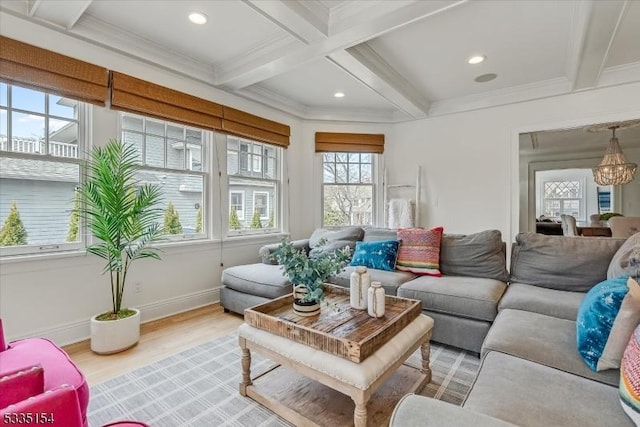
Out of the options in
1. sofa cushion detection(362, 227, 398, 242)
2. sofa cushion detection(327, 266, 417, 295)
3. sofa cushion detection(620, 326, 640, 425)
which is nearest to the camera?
sofa cushion detection(620, 326, 640, 425)

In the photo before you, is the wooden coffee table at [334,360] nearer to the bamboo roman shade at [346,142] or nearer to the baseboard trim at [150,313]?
the baseboard trim at [150,313]

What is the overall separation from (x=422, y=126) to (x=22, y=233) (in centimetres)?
473

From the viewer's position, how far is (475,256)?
2824 millimetres

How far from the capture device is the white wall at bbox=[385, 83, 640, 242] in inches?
141

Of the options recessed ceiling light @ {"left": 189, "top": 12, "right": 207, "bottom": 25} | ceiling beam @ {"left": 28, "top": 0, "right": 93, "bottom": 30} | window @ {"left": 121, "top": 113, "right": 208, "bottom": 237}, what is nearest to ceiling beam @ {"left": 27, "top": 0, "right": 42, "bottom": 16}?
ceiling beam @ {"left": 28, "top": 0, "right": 93, "bottom": 30}

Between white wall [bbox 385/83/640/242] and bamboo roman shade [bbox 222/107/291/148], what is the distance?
1.73 metres

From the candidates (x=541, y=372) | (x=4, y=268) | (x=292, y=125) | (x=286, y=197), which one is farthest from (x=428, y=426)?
(x=292, y=125)

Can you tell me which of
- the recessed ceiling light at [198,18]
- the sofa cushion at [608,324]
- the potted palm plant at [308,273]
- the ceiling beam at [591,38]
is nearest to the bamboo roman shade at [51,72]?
the recessed ceiling light at [198,18]

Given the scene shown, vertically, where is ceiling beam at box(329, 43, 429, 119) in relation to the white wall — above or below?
above

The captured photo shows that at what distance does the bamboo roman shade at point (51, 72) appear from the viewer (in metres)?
2.21

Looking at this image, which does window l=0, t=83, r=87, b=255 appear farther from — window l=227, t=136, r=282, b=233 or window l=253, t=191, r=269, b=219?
window l=253, t=191, r=269, b=219

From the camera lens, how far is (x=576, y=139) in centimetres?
389

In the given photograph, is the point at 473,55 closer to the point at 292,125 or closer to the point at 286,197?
the point at 292,125

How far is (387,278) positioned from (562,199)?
323 cm
